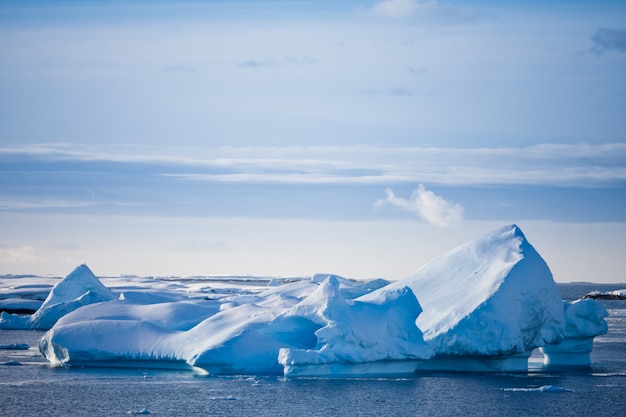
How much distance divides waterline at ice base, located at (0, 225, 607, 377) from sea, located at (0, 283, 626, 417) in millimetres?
554

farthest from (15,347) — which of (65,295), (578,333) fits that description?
(578,333)

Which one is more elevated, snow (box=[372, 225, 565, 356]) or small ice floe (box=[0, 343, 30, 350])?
snow (box=[372, 225, 565, 356])

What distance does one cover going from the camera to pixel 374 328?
1020 inches

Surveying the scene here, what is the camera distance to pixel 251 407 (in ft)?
71.5

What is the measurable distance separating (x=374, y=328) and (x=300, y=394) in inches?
131

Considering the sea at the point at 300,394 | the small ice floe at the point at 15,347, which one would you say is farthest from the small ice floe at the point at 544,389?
the small ice floe at the point at 15,347

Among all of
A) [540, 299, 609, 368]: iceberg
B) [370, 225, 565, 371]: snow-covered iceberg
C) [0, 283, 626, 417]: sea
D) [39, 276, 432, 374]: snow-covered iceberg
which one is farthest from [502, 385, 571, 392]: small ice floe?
[540, 299, 609, 368]: iceberg

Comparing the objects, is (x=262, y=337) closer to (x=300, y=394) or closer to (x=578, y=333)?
(x=300, y=394)

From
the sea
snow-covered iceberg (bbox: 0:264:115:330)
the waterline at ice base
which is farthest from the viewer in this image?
snow-covered iceberg (bbox: 0:264:115:330)

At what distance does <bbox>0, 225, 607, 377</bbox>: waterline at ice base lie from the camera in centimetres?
2597

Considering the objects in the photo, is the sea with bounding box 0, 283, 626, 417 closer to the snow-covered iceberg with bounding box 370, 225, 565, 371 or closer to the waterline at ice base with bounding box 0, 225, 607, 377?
the waterline at ice base with bounding box 0, 225, 607, 377

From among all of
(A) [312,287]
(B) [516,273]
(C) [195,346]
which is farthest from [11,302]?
(B) [516,273]

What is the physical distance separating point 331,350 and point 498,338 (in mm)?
4859

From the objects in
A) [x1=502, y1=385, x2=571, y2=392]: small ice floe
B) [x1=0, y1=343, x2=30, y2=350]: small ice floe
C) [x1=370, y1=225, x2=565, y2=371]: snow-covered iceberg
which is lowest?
[x1=502, y1=385, x2=571, y2=392]: small ice floe
